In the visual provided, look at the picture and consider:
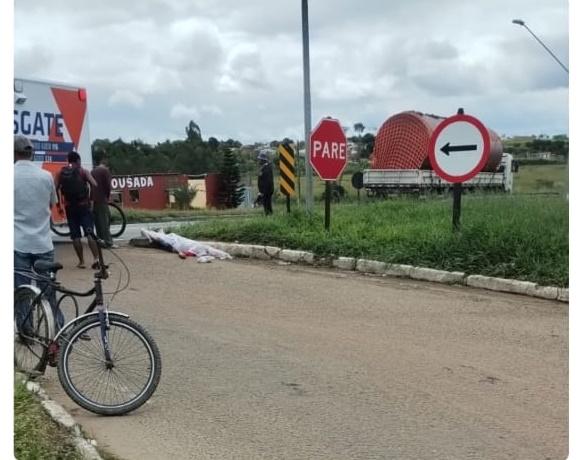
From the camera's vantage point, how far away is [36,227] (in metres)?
5.61

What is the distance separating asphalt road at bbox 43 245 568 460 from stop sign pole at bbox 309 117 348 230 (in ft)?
9.97

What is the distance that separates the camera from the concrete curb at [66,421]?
3.83 m

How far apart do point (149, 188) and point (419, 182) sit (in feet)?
58.2

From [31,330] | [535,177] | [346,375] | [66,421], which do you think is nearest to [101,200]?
[31,330]

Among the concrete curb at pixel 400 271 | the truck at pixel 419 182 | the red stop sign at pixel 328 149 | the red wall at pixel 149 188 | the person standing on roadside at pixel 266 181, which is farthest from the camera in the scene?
the red wall at pixel 149 188

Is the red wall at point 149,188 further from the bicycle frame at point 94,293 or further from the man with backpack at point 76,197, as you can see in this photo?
the bicycle frame at point 94,293

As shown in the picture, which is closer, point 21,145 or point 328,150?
point 21,145

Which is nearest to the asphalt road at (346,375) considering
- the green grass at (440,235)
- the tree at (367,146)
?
the green grass at (440,235)

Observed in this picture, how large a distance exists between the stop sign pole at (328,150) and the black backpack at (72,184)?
364 centimetres

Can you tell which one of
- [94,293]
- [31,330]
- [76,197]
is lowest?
[31,330]

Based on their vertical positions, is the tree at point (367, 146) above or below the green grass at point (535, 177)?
above

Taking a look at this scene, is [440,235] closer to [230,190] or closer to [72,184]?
[72,184]

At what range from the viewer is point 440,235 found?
986 centimetres

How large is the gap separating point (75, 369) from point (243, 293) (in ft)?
12.5
